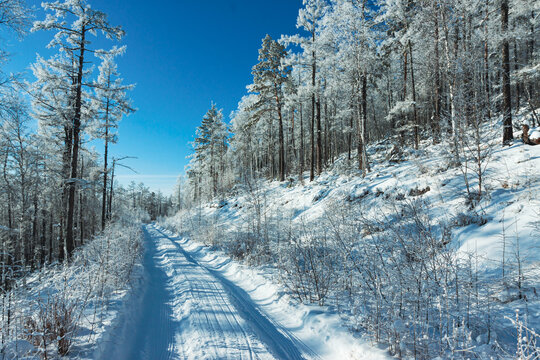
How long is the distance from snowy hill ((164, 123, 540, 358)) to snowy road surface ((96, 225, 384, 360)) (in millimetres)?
725

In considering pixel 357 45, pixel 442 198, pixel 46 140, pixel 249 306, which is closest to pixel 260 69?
pixel 357 45

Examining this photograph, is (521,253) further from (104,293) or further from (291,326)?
(104,293)

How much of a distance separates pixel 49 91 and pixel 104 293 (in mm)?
10224

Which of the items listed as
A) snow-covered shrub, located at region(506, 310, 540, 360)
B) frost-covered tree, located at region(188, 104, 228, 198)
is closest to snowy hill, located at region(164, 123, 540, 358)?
snow-covered shrub, located at region(506, 310, 540, 360)

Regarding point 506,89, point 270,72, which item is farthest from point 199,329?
point 270,72

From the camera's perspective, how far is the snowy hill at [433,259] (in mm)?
2898

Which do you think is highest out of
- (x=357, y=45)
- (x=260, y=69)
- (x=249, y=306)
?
(x=260, y=69)

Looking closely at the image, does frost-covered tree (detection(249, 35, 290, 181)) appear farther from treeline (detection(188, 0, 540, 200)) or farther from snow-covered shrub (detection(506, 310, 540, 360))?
snow-covered shrub (detection(506, 310, 540, 360))

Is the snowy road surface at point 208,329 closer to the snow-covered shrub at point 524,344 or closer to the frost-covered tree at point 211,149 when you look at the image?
the snow-covered shrub at point 524,344

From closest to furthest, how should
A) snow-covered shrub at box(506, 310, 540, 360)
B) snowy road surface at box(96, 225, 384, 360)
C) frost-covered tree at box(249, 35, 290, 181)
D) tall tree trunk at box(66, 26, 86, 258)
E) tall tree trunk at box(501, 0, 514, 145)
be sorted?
snow-covered shrub at box(506, 310, 540, 360), snowy road surface at box(96, 225, 384, 360), tall tree trunk at box(501, 0, 514, 145), tall tree trunk at box(66, 26, 86, 258), frost-covered tree at box(249, 35, 290, 181)

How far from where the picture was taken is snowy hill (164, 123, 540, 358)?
290 centimetres

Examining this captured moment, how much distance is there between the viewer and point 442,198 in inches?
278

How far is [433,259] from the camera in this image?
117 inches

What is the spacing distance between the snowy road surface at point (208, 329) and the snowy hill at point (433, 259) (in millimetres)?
725
